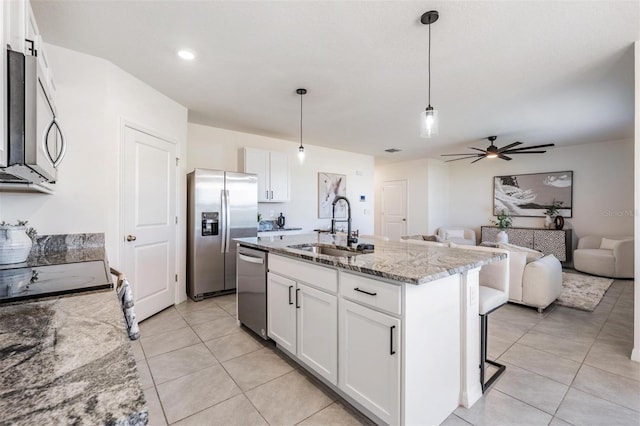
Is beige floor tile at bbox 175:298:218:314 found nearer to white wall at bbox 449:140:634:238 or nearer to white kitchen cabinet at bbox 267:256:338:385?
white kitchen cabinet at bbox 267:256:338:385

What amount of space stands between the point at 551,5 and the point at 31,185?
11.5 feet

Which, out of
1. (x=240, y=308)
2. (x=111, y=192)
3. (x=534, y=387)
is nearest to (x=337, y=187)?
(x=240, y=308)

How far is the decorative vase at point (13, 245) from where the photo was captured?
1802mm

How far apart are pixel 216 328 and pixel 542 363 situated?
9.43 feet

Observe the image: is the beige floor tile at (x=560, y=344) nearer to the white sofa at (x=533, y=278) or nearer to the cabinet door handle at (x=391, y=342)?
the white sofa at (x=533, y=278)

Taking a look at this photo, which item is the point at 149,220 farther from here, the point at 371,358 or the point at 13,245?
the point at 371,358

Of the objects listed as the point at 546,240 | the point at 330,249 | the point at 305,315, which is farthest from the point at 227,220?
the point at 546,240

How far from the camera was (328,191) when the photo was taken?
6.08m

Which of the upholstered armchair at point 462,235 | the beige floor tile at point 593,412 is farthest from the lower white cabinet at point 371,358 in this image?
the upholstered armchair at point 462,235

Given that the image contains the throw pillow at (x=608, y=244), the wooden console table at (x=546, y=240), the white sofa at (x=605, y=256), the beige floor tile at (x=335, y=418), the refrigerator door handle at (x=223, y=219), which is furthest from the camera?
the wooden console table at (x=546, y=240)

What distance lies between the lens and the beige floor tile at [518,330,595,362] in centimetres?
242

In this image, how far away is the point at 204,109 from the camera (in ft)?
12.4

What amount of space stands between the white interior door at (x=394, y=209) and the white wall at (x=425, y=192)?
0.14 metres

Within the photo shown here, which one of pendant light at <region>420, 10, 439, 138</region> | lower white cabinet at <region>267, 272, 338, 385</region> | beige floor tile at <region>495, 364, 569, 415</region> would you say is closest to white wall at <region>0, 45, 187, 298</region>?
lower white cabinet at <region>267, 272, 338, 385</region>
